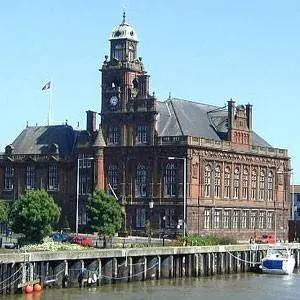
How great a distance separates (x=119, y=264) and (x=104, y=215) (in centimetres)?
2670

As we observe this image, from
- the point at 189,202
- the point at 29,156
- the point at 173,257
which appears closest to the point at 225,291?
the point at 173,257

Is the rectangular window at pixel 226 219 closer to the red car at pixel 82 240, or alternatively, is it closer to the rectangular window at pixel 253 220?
the rectangular window at pixel 253 220

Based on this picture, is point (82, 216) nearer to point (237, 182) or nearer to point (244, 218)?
point (237, 182)

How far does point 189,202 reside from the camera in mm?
130875

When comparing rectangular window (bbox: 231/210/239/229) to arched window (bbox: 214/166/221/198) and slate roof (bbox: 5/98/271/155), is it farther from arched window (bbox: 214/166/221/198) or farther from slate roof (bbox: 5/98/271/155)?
slate roof (bbox: 5/98/271/155)

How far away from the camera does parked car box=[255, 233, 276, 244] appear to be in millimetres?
132113

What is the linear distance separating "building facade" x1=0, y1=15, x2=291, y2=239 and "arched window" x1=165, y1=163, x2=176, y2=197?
13 centimetres

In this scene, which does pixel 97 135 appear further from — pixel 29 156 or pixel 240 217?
pixel 240 217

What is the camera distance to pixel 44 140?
148000 mm

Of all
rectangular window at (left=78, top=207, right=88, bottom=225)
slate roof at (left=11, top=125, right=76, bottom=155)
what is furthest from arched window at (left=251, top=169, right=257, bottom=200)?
slate roof at (left=11, top=125, right=76, bottom=155)

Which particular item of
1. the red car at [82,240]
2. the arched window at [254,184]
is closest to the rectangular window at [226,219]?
the arched window at [254,184]

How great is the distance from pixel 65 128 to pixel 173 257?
50031 mm

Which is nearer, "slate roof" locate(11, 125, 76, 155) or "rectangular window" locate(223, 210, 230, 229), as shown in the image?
"rectangular window" locate(223, 210, 230, 229)

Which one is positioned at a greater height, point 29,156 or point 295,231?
point 29,156
